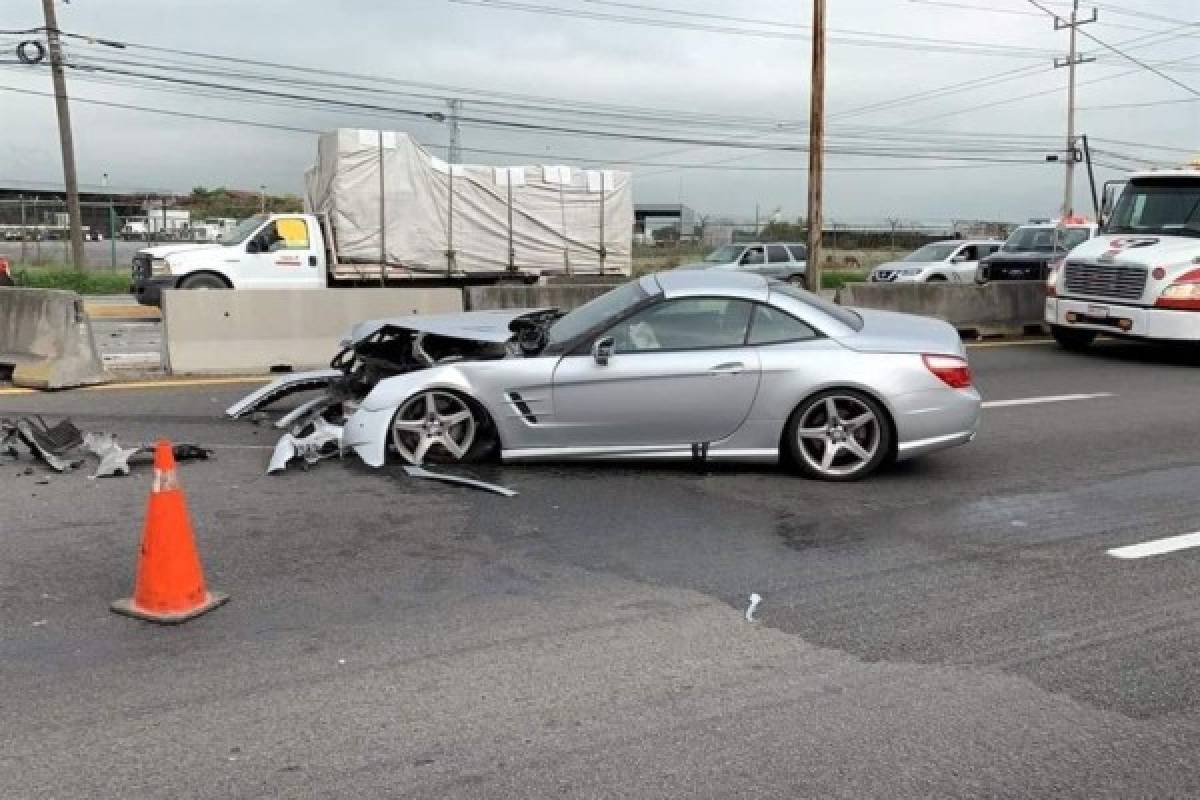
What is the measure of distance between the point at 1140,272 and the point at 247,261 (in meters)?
→ 13.9

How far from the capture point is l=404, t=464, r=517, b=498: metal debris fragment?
649 centimetres

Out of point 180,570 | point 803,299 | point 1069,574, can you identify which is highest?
point 803,299

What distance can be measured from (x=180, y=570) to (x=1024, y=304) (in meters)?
14.7

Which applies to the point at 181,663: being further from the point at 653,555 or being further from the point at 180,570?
the point at 653,555

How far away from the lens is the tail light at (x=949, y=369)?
6.93 meters

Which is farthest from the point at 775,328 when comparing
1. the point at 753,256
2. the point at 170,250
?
the point at 753,256

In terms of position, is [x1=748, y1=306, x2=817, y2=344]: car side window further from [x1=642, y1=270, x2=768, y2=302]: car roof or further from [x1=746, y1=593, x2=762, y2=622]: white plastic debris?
[x1=746, y1=593, x2=762, y2=622]: white plastic debris

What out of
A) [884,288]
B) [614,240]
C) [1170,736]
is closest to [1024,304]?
[884,288]

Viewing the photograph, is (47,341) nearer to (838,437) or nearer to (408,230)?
(838,437)

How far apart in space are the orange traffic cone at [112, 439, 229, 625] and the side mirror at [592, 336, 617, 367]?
2961mm

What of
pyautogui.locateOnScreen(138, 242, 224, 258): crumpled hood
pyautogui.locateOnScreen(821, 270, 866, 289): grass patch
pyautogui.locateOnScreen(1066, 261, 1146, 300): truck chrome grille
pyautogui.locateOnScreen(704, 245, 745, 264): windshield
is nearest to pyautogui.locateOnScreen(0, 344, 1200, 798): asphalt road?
pyautogui.locateOnScreen(1066, 261, 1146, 300): truck chrome grille

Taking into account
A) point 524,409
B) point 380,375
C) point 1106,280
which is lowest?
point 524,409

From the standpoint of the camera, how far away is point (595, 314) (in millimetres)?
7301

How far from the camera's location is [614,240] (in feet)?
78.5
